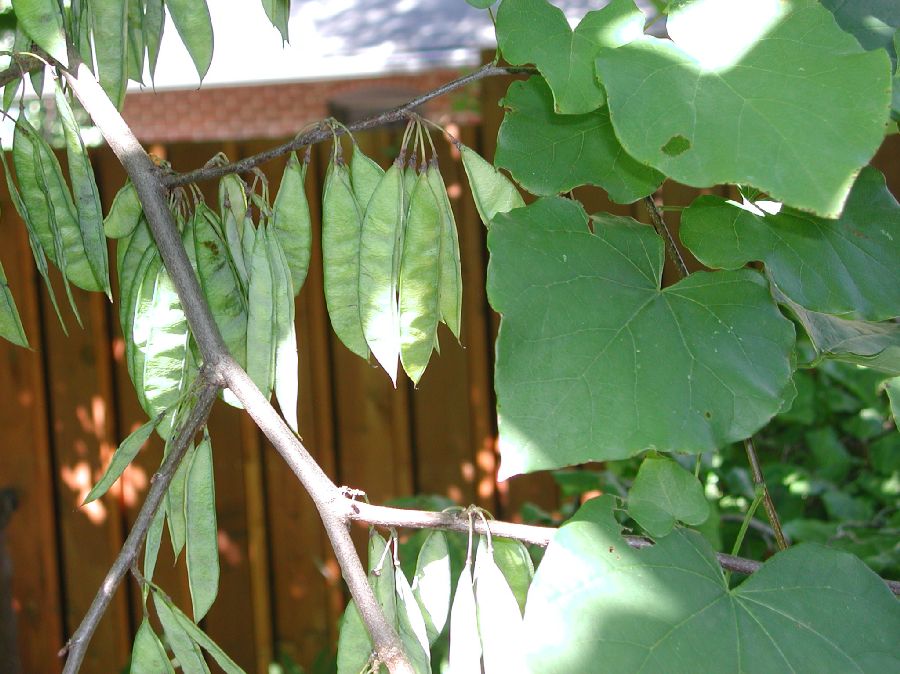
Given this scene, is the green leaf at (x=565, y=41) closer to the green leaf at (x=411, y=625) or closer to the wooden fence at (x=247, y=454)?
the green leaf at (x=411, y=625)

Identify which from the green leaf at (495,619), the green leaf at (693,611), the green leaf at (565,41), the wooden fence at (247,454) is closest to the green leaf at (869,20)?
the green leaf at (565,41)

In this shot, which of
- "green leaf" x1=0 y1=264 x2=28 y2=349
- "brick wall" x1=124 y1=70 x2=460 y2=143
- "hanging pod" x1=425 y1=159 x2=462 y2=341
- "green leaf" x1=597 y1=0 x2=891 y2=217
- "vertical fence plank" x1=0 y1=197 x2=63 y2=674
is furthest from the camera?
"brick wall" x1=124 y1=70 x2=460 y2=143

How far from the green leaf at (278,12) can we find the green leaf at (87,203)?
200 millimetres

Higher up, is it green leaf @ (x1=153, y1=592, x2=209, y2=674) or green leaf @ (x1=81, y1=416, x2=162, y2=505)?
green leaf @ (x1=81, y1=416, x2=162, y2=505)

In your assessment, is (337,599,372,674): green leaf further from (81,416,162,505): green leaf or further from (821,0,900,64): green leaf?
(821,0,900,64): green leaf

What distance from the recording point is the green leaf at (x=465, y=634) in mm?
694

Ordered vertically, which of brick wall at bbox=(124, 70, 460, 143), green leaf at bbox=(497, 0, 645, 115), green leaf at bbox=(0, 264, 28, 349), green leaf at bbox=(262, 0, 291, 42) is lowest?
green leaf at bbox=(0, 264, 28, 349)

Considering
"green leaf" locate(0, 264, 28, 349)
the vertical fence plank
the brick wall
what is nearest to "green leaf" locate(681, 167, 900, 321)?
"green leaf" locate(0, 264, 28, 349)

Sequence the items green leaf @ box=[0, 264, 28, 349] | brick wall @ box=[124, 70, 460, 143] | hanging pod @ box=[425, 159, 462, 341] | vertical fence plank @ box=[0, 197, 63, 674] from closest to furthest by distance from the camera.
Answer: hanging pod @ box=[425, 159, 462, 341] < green leaf @ box=[0, 264, 28, 349] < vertical fence plank @ box=[0, 197, 63, 674] < brick wall @ box=[124, 70, 460, 143]

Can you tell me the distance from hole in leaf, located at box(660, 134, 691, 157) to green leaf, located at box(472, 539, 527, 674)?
318 mm

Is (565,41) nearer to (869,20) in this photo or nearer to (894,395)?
(869,20)

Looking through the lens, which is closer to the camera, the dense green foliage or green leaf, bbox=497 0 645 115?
the dense green foliage

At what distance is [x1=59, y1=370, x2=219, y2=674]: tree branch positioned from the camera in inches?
26.0

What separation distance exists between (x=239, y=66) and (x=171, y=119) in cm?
468
